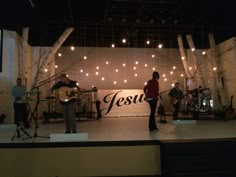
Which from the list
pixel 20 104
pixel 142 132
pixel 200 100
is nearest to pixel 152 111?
pixel 142 132

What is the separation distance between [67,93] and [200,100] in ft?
22.2

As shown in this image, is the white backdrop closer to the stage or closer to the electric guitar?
the electric guitar

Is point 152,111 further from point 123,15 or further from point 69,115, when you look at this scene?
point 123,15

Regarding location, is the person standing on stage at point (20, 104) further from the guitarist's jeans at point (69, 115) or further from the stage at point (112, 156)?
the stage at point (112, 156)

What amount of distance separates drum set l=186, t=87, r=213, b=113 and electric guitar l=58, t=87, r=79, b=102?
20.0ft

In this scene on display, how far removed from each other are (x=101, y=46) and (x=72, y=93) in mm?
7896

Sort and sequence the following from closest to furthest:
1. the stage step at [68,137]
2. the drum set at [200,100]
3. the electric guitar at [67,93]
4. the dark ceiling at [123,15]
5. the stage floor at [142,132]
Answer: the stage step at [68,137] → the stage floor at [142,132] → the electric guitar at [67,93] → the dark ceiling at [123,15] → the drum set at [200,100]

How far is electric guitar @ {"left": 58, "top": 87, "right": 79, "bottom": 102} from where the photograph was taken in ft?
16.6

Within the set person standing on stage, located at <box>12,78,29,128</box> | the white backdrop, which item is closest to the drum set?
the white backdrop

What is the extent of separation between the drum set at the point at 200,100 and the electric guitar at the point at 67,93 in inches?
240

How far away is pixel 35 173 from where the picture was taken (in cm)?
402

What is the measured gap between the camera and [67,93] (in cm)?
511

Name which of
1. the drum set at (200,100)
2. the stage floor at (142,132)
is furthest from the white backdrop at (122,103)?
the stage floor at (142,132)

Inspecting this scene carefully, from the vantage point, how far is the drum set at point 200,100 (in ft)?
32.6
